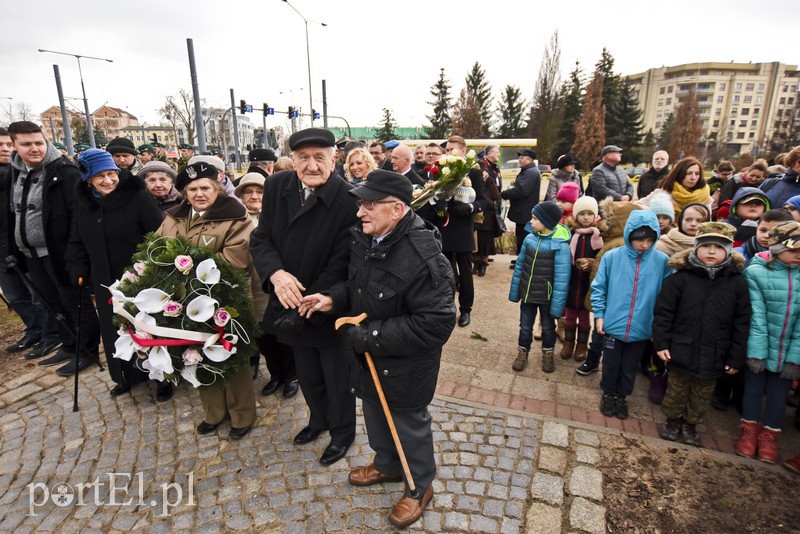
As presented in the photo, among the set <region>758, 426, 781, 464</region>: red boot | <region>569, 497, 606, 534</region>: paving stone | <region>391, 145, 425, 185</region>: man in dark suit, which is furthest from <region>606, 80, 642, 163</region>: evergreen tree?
<region>569, 497, 606, 534</region>: paving stone

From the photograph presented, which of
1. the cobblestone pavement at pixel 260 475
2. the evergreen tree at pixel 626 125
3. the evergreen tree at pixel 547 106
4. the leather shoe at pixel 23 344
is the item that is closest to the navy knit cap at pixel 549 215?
the cobblestone pavement at pixel 260 475

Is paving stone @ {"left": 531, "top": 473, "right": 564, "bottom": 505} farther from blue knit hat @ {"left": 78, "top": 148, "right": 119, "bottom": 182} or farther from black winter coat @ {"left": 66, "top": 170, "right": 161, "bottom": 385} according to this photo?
blue knit hat @ {"left": 78, "top": 148, "right": 119, "bottom": 182}

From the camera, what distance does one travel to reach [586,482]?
2.89 meters

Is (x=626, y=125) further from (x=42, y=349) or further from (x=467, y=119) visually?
(x=42, y=349)

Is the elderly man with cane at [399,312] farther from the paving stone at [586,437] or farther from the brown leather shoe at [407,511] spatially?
the paving stone at [586,437]

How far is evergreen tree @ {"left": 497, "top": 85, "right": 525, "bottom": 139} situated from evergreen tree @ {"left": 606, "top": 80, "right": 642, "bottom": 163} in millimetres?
10269

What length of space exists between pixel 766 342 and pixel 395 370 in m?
2.74

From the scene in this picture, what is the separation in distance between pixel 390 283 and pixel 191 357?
157 centimetres

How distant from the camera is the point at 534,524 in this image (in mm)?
2568

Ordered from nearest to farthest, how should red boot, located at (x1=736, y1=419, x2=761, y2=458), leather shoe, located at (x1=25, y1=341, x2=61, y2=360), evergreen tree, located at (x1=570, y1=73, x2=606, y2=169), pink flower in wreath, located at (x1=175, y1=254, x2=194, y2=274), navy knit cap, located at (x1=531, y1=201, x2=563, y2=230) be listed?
pink flower in wreath, located at (x1=175, y1=254, x2=194, y2=274) → red boot, located at (x1=736, y1=419, x2=761, y2=458) → navy knit cap, located at (x1=531, y1=201, x2=563, y2=230) → leather shoe, located at (x1=25, y1=341, x2=61, y2=360) → evergreen tree, located at (x1=570, y1=73, x2=606, y2=169)

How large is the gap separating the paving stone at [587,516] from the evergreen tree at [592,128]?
4152 cm

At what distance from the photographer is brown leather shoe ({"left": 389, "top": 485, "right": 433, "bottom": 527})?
254 centimetres

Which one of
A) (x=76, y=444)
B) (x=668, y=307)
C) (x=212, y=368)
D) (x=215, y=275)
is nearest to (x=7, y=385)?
(x=76, y=444)

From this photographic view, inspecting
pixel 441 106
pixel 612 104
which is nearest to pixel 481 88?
pixel 441 106
